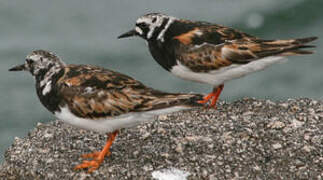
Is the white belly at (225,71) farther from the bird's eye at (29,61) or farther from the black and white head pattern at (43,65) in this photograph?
the bird's eye at (29,61)

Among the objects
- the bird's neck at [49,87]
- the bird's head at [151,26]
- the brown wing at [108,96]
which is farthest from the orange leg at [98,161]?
the bird's head at [151,26]

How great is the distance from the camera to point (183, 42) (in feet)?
29.2

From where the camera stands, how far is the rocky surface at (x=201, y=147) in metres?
7.82

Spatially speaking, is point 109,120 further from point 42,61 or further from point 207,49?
point 207,49

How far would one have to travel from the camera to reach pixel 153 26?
902 cm

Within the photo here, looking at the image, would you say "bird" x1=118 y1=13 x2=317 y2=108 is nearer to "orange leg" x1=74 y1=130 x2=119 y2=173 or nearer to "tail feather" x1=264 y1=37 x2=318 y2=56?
"tail feather" x1=264 y1=37 x2=318 y2=56

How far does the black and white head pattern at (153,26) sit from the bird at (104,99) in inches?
64.9

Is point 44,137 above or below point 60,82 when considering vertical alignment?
below

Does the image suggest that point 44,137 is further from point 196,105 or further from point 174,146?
point 196,105

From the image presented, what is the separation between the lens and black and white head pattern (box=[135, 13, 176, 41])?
354 inches

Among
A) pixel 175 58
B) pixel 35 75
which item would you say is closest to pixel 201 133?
pixel 175 58

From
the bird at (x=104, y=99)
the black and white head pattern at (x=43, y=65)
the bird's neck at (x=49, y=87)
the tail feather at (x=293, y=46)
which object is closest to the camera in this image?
the bird at (x=104, y=99)

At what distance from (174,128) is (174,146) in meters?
0.63

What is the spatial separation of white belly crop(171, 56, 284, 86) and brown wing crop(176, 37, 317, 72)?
70 millimetres
